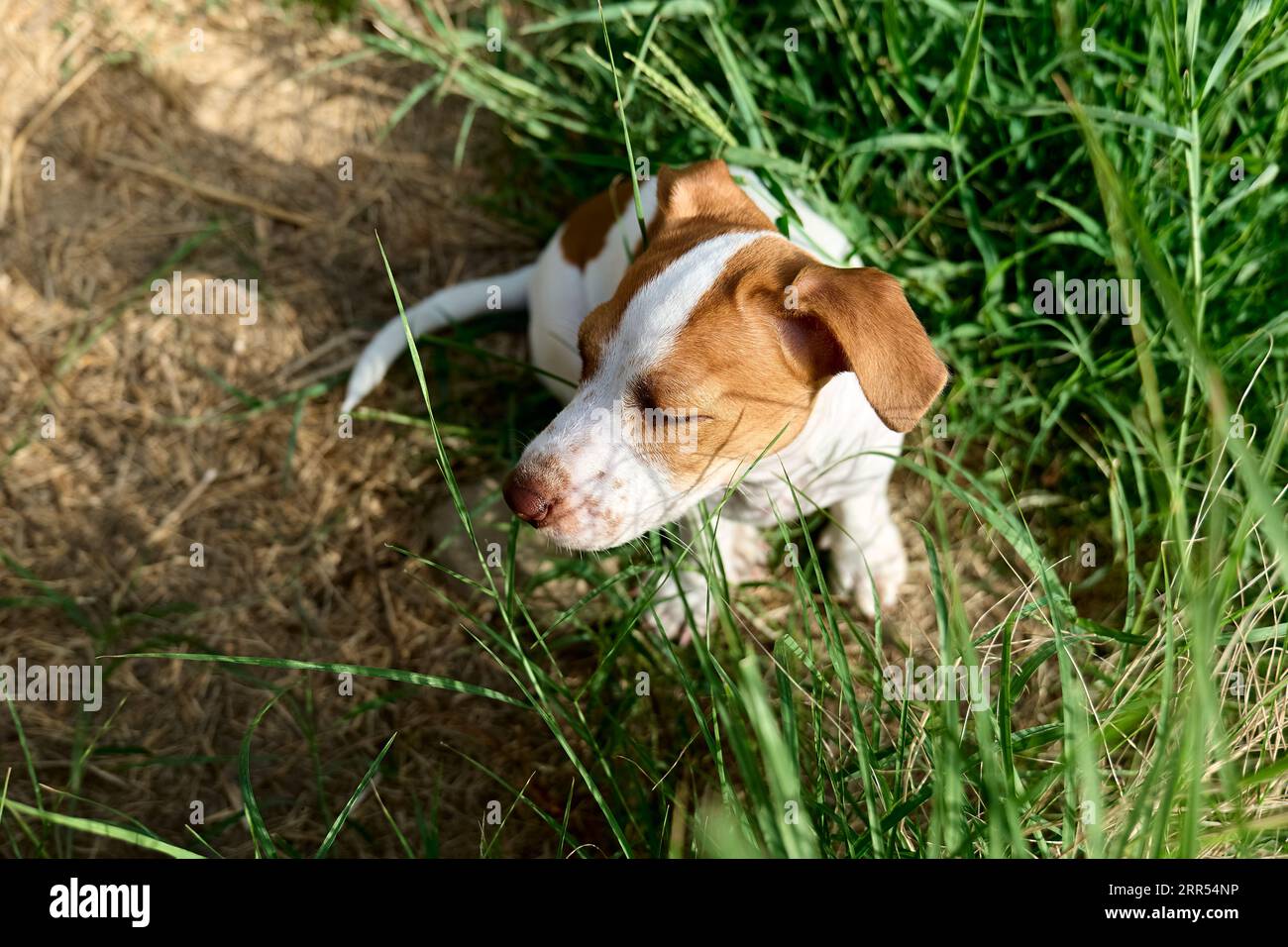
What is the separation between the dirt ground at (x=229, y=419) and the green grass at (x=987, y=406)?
0.21 m

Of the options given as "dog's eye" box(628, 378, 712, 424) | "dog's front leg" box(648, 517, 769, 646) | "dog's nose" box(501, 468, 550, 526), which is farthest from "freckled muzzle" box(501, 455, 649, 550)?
"dog's front leg" box(648, 517, 769, 646)

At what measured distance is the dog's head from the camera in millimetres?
2336

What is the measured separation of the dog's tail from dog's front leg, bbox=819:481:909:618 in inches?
60.7

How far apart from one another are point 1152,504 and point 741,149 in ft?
6.42

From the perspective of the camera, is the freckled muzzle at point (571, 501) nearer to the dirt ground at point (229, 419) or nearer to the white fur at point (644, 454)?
the white fur at point (644, 454)

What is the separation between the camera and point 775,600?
3.63 meters

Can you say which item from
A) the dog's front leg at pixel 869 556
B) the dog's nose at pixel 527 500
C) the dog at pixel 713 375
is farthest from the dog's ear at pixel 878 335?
the dog's front leg at pixel 869 556

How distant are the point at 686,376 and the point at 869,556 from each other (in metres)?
1.45

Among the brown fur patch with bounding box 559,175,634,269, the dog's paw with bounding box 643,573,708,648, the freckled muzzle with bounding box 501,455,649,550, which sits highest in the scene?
the brown fur patch with bounding box 559,175,634,269

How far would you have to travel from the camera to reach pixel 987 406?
350 cm

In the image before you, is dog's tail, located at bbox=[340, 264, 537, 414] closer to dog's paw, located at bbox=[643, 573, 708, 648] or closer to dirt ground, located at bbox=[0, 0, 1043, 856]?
dirt ground, located at bbox=[0, 0, 1043, 856]

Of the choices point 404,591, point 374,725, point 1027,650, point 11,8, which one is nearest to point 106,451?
point 404,591
